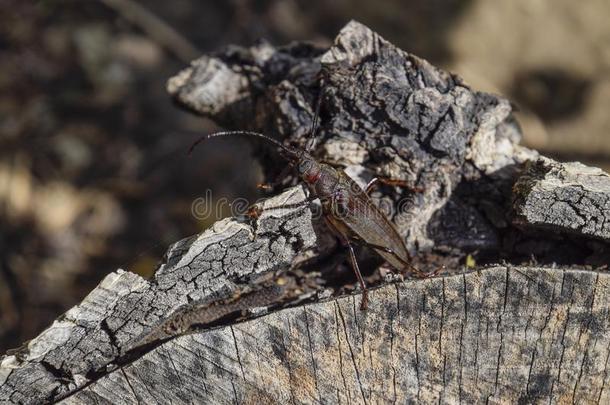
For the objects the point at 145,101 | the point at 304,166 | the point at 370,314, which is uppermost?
the point at 145,101

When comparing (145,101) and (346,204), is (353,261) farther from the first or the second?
(145,101)

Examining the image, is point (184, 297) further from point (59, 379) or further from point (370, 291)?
point (370, 291)

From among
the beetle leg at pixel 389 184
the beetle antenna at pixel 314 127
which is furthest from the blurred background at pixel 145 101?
the beetle leg at pixel 389 184

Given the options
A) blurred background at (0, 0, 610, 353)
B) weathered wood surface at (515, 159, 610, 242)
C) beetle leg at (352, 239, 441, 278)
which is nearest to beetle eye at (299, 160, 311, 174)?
beetle leg at (352, 239, 441, 278)

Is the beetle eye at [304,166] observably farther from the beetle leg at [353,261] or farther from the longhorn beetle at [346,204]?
the beetle leg at [353,261]

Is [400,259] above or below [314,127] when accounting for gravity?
below

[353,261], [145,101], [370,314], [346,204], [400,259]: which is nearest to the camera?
[370,314]

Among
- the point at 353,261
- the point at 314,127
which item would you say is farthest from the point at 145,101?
the point at 353,261
